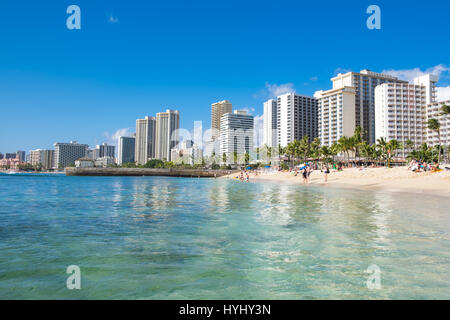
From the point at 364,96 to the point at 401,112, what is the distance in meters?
22.0

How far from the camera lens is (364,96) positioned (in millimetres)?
169875

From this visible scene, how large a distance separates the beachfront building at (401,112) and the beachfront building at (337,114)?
1314 cm

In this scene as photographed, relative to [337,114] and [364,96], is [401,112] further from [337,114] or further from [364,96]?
[337,114]

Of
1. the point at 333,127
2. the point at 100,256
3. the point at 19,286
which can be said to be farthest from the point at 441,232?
the point at 333,127

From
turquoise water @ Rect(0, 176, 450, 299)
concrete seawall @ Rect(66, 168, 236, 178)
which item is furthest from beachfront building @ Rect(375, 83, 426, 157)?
turquoise water @ Rect(0, 176, 450, 299)

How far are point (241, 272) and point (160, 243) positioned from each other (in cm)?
402

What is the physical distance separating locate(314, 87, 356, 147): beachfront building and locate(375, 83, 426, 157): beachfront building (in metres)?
13.1

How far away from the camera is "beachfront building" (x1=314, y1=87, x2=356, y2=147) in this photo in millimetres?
157625

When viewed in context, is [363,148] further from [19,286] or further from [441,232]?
[19,286]

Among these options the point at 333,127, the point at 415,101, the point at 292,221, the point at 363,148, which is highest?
the point at 415,101

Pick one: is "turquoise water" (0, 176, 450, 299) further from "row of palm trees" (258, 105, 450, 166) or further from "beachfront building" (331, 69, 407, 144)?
"beachfront building" (331, 69, 407, 144)

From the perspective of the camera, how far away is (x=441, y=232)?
12.0m
